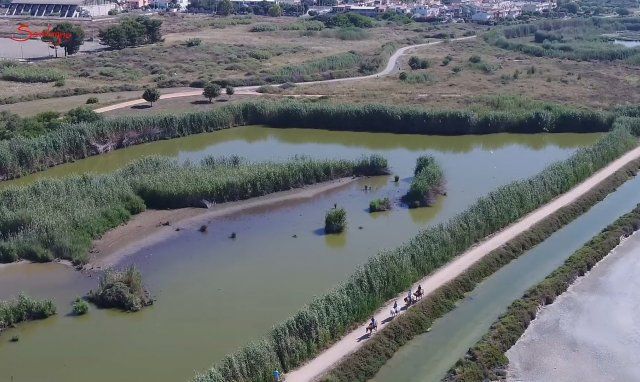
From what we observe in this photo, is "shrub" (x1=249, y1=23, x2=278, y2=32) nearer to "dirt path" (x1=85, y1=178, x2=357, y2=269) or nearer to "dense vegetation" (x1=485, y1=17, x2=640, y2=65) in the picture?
"dense vegetation" (x1=485, y1=17, x2=640, y2=65)

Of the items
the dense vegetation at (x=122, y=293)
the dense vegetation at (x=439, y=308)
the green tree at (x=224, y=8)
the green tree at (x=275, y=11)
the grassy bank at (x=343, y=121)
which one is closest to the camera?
the dense vegetation at (x=439, y=308)

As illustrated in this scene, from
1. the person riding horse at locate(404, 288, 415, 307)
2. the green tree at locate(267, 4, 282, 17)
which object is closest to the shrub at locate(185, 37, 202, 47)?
the green tree at locate(267, 4, 282, 17)

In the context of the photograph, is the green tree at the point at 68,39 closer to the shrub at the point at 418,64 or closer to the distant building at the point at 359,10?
the shrub at the point at 418,64

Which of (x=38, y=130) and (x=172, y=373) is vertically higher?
(x=38, y=130)

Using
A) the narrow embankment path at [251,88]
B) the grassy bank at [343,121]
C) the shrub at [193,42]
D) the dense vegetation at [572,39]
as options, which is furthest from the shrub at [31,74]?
the dense vegetation at [572,39]

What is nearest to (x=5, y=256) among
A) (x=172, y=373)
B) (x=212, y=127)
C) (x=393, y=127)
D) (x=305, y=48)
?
(x=172, y=373)

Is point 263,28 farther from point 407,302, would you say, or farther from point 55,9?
point 407,302

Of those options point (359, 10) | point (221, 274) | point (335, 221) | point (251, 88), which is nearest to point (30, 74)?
point (251, 88)

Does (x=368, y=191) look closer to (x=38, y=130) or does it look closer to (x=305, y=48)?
(x=38, y=130)
